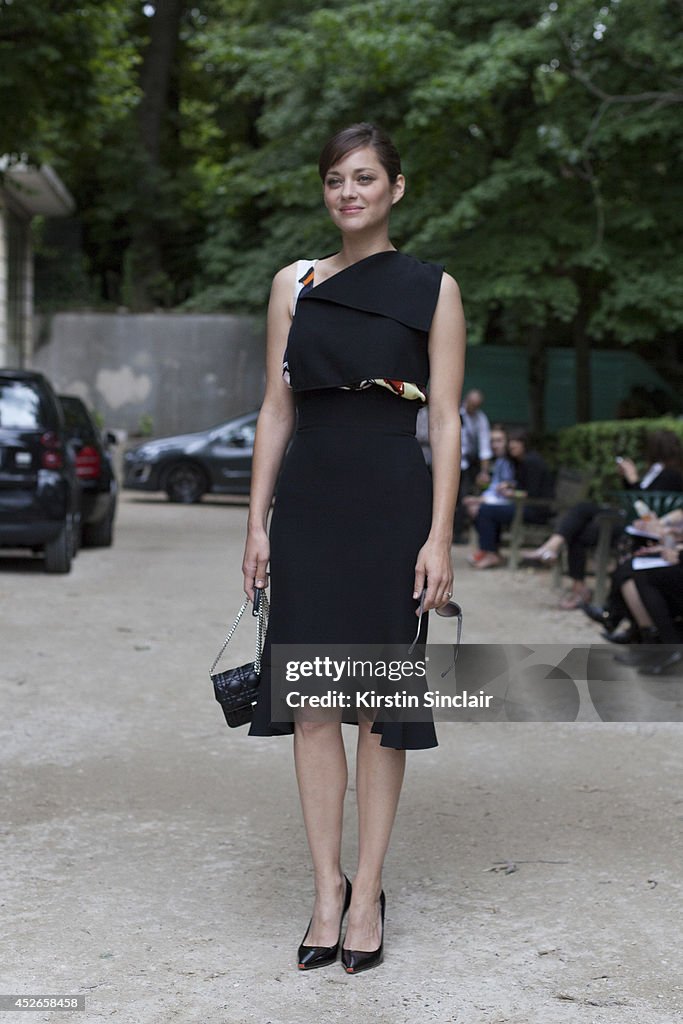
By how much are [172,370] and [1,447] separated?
18593 millimetres

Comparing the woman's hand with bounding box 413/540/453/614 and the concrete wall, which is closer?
the woman's hand with bounding box 413/540/453/614

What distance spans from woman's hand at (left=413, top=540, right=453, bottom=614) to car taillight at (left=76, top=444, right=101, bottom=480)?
10.6 m

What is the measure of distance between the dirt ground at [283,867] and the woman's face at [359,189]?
189 cm

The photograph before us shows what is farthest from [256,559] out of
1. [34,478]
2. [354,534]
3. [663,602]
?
[34,478]

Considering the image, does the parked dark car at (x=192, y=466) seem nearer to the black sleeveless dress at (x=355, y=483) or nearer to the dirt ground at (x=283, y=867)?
the dirt ground at (x=283, y=867)

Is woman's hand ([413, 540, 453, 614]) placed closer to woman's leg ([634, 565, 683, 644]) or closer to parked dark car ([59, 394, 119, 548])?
woman's leg ([634, 565, 683, 644])

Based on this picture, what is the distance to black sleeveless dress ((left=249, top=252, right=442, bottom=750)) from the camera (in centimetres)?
370

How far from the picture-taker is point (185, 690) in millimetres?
7258

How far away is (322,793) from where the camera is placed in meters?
3.78

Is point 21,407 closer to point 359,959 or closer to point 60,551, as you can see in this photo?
point 60,551

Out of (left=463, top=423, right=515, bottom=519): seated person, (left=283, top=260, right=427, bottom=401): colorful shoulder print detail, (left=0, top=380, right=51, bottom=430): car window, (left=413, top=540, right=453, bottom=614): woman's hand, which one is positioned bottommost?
(left=463, top=423, right=515, bottom=519): seated person

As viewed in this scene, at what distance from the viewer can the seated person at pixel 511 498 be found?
13.5 meters

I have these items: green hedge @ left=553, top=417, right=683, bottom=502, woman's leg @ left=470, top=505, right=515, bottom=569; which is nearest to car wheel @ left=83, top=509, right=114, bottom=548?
woman's leg @ left=470, top=505, right=515, bottom=569

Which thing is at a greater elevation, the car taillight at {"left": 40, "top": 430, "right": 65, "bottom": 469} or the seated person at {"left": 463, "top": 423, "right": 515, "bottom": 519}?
the car taillight at {"left": 40, "top": 430, "right": 65, "bottom": 469}
